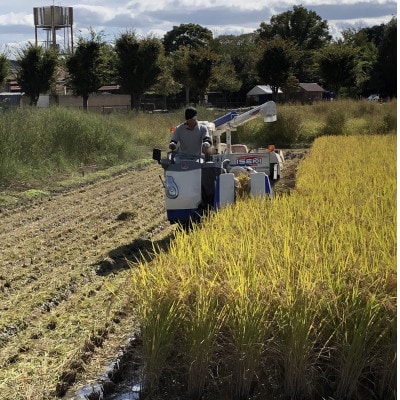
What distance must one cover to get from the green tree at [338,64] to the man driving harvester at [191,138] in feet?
89.4

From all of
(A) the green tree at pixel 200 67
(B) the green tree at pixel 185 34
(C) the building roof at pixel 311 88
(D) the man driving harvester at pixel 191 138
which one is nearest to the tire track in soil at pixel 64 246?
(D) the man driving harvester at pixel 191 138

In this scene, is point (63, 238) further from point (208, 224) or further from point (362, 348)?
point (362, 348)

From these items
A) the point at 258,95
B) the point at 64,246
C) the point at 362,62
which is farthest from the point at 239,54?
the point at 64,246

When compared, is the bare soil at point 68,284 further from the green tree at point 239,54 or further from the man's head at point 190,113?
the green tree at point 239,54

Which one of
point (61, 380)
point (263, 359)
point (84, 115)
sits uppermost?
point (84, 115)

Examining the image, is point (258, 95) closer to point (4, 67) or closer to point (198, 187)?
point (4, 67)

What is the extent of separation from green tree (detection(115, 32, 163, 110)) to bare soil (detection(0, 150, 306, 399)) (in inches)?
789

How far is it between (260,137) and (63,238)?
1599 cm

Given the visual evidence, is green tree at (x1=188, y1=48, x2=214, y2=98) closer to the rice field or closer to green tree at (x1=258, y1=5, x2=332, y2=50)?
the rice field

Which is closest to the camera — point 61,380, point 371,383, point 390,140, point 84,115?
point 371,383

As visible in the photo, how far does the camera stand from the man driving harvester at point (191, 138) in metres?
8.09

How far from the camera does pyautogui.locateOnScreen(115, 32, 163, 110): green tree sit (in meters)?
30.9

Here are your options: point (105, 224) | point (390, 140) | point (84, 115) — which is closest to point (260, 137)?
point (84, 115)

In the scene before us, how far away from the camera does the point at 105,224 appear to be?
920 cm
